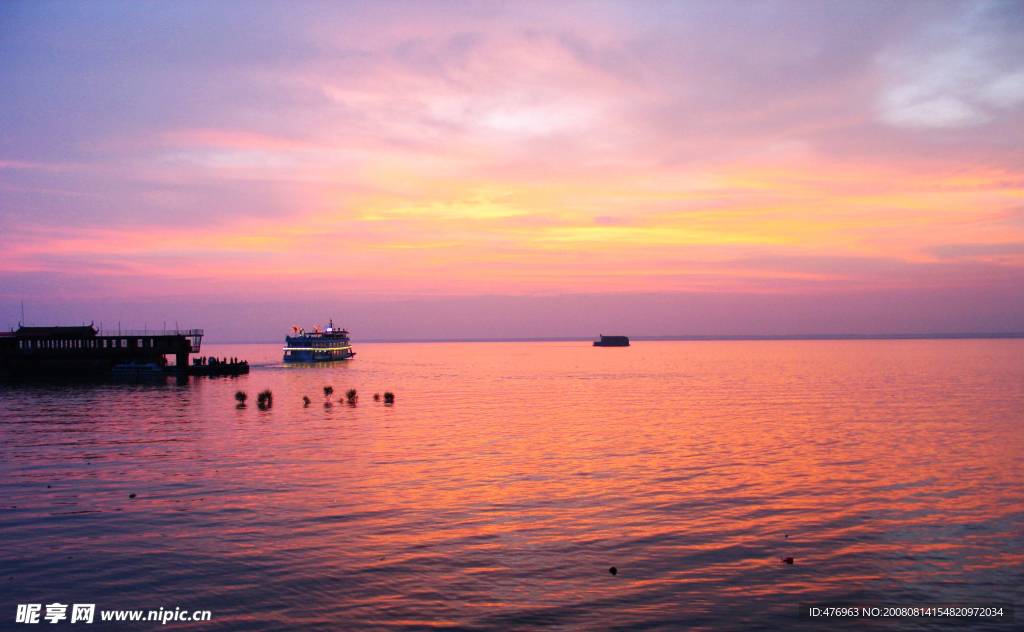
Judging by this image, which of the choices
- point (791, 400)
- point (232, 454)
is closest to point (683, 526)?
point (232, 454)

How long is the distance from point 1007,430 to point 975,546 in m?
31.9

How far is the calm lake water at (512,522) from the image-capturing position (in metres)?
15.1

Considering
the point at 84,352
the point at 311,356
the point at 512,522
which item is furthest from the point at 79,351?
the point at 512,522

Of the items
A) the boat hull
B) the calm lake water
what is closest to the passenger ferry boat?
the boat hull

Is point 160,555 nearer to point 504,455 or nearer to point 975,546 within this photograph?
point 504,455

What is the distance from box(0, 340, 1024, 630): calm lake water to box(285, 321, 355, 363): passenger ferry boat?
13274cm

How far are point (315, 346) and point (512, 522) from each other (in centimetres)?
17159

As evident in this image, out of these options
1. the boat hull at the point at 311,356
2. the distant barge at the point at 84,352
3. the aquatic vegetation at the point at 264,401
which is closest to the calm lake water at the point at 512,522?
the aquatic vegetation at the point at 264,401

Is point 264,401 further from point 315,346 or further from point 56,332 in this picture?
point 315,346

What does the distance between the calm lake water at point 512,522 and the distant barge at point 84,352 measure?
245 ft

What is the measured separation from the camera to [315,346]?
185 metres

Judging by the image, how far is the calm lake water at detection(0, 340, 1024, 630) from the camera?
49.4 ft

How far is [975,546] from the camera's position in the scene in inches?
745

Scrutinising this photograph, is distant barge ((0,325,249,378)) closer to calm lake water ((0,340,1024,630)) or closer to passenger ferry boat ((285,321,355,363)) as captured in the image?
passenger ferry boat ((285,321,355,363))
